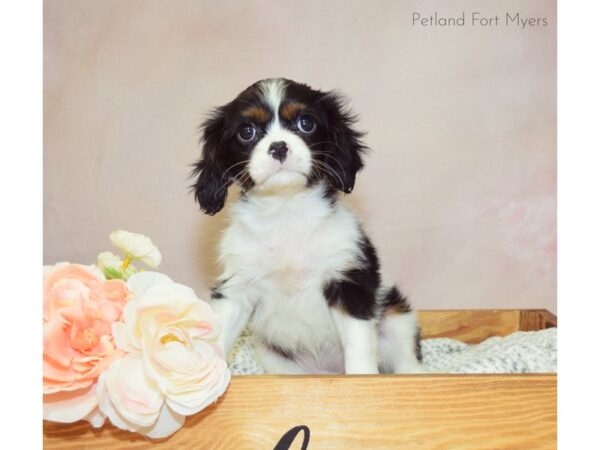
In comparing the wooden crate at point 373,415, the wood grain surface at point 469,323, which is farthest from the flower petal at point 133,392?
the wood grain surface at point 469,323

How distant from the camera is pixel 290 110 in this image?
2180 millimetres

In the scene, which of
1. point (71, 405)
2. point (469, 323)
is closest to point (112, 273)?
point (71, 405)

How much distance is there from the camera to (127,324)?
66.4 inches

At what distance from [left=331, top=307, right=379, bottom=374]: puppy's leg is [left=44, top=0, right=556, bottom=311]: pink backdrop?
3.53 ft

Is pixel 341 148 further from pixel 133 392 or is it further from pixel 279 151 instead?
pixel 133 392

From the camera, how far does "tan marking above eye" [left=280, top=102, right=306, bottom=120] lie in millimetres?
2178

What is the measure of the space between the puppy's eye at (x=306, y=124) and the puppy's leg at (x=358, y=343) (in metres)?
0.57

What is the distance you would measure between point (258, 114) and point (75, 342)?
88cm

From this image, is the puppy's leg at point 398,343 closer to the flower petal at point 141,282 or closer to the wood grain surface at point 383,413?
the wood grain surface at point 383,413

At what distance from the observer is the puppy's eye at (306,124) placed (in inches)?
87.0

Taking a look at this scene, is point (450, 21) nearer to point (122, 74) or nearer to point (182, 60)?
point (182, 60)

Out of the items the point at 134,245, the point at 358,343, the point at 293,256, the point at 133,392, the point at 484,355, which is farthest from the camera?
the point at 484,355

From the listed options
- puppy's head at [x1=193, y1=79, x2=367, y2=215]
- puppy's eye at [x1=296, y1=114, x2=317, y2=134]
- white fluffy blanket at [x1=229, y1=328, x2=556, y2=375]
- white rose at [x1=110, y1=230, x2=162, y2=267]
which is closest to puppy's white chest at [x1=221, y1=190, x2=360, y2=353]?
puppy's head at [x1=193, y1=79, x2=367, y2=215]
